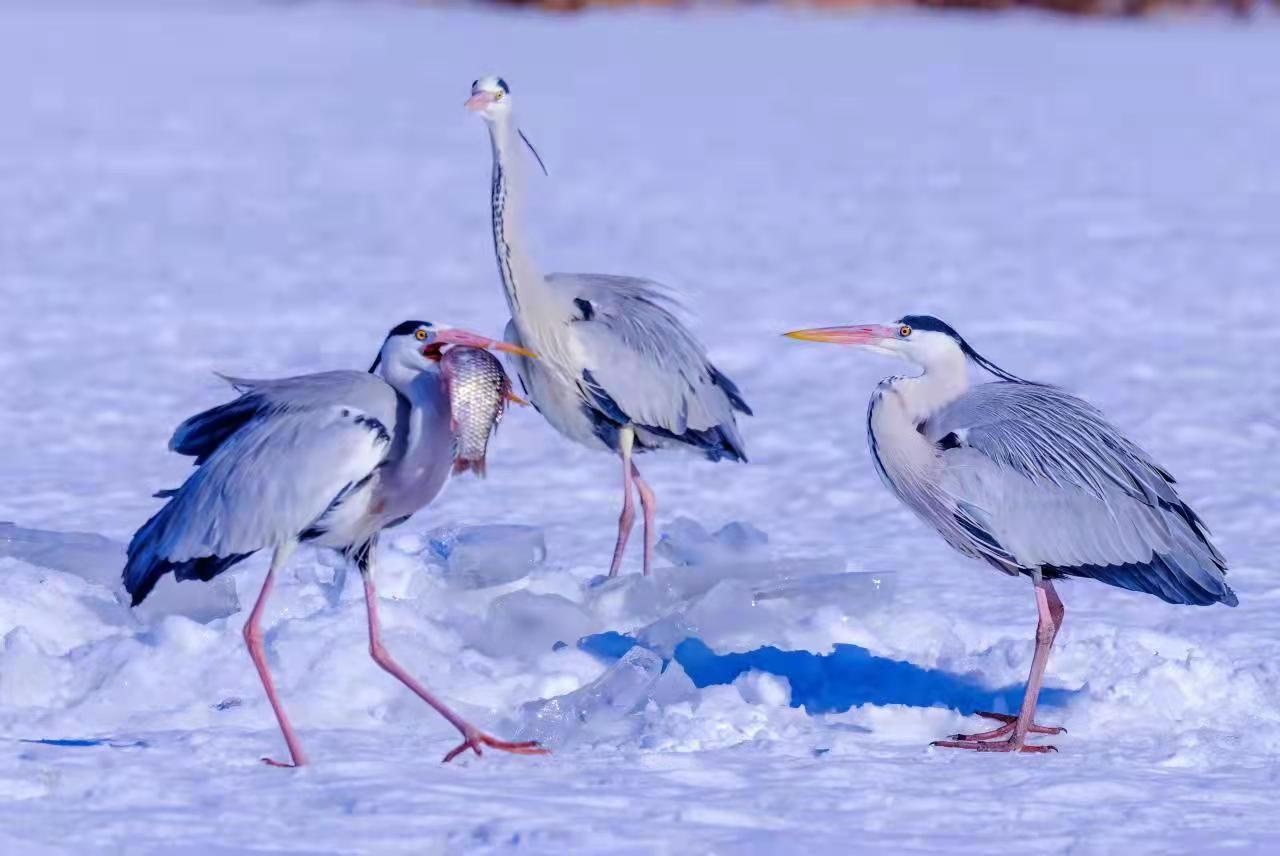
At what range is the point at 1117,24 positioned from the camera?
26.1m

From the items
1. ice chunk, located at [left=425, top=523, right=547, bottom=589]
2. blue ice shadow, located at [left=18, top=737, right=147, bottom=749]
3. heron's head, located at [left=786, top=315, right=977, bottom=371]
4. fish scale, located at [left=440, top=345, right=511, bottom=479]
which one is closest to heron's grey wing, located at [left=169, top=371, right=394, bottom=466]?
fish scale, located at [left=440, top=345, right=511, bottom=479]

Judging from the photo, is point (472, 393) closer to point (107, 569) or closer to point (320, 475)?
point (320, 475)

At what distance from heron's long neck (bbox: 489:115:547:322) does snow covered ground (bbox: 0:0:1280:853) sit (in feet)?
2.59

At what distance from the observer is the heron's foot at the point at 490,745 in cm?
427

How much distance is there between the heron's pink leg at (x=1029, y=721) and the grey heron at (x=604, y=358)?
5.06 feet

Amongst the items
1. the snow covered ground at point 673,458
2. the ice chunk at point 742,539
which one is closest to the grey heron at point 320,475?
the snow covered ground at point 673,458

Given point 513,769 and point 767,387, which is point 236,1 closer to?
point 767,387

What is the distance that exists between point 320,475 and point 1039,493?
1669mm

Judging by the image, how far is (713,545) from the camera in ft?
19.2

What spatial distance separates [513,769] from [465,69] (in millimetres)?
15648

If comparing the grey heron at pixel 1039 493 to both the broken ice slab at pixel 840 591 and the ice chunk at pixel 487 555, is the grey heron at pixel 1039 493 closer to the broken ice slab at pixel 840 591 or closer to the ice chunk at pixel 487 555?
the broken ice slab at pixel 840 591

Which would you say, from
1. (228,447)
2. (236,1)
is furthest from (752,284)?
(236,1)

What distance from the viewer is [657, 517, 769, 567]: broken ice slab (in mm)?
5816

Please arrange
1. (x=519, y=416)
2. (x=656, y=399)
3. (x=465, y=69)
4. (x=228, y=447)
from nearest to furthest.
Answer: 1. (x=228, y=447)
2. (x=656, y=399)
3. (x=519, y=416)
4. (x=465, y=69)
